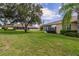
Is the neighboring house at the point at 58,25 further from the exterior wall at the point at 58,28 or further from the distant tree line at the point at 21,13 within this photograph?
the distant tree line at the point at 21,13

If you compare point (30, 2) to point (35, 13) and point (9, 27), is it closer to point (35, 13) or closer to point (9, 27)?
point (35, 13)

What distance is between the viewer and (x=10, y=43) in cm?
384

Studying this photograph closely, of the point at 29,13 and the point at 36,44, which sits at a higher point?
the point at 29,13

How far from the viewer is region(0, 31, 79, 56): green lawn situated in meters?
3.80

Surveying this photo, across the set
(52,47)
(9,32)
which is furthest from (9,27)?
(52,47)

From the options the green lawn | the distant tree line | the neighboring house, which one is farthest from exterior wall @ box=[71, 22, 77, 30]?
the distant tree line

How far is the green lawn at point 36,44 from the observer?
3.80 meters

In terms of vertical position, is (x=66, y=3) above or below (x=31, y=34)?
above

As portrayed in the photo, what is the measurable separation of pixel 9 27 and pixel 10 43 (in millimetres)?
226

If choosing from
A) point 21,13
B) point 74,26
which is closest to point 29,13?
point 21,13

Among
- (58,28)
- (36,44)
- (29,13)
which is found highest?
(29,13)

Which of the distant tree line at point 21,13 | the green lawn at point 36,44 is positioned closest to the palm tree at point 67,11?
the green lawn at point 36,44

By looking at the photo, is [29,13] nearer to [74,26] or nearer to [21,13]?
[21,13]

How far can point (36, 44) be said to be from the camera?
3.84 m
